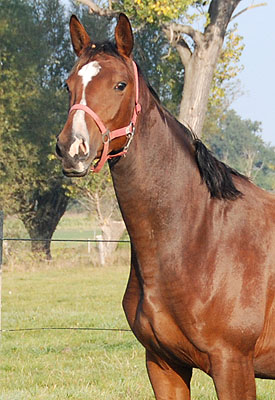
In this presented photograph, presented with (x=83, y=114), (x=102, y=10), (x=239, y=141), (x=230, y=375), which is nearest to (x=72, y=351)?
(x=230, y=375)

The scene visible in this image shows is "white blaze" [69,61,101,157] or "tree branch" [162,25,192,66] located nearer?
"white blaze" [69,61,101,157]

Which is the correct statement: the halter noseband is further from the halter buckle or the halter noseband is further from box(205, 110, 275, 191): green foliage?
box(205, 110, 275, 191): green foliage

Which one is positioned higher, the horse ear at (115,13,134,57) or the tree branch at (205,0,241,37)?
the tree branch at (205,0,241,37)

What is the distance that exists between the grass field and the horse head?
109 inches

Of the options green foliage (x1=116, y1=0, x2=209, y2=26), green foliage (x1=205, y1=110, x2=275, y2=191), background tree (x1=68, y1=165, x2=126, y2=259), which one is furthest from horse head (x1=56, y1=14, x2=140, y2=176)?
green foliage (x1=205, y1=110, x2=275, y2=191)

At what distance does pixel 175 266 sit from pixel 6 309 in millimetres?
8263

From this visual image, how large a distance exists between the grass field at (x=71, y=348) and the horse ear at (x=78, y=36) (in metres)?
2.91

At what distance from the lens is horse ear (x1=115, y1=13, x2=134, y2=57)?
120 inches

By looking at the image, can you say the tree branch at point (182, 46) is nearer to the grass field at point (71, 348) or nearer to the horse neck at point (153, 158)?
the grass field at point (71, 348)

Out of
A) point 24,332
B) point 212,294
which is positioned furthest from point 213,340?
point 24,332

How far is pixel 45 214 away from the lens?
20.0 m

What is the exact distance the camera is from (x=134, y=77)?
311 centimetres

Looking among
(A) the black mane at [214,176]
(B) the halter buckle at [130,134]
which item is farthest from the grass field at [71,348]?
(B) the halter buckle at [130,134]

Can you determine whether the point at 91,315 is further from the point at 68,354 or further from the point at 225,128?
the point at 225,128
